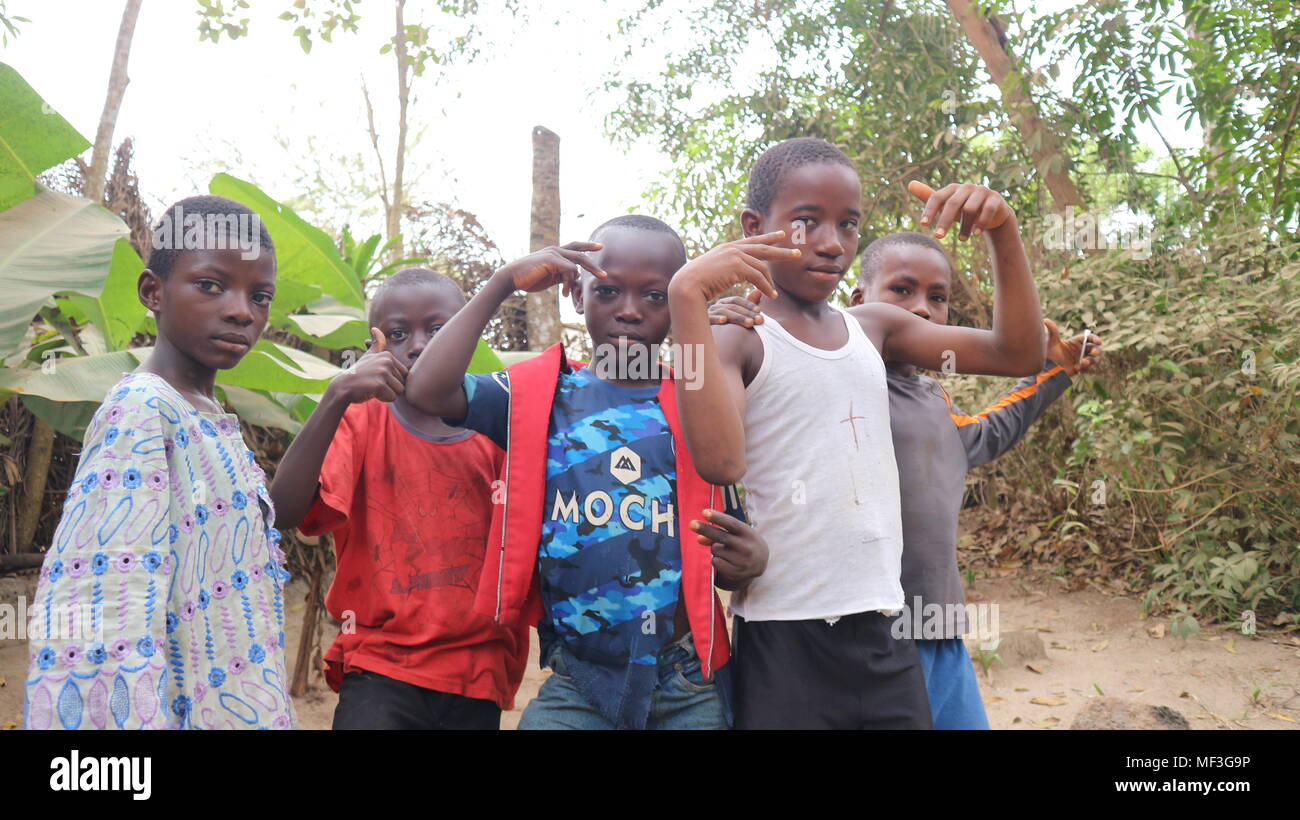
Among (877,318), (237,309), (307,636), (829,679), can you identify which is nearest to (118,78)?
(307,636)

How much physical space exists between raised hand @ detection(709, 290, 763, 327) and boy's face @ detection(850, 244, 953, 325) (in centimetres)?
79

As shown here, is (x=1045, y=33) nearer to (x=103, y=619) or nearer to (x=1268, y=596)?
(x=1268, y=596)

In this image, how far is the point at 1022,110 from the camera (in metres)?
6.15

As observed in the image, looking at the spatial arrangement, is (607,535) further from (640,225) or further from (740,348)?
(640,225)

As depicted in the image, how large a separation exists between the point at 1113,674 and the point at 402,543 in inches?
149

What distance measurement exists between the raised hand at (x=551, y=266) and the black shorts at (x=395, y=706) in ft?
2.97

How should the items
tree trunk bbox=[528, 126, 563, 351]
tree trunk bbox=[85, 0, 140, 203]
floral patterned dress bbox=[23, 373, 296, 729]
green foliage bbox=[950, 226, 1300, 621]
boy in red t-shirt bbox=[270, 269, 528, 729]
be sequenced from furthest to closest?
tree trunk bbox=[85, 0, 140, 203], tree trunk bbox=[528, 126, 563, 351], green foliage bbox=[950, 226, 1300, 621], boy in red t-shirt bbox=[270, 269, 528, 729], floral patterned dress bbox=[23, 373, 296, 729]

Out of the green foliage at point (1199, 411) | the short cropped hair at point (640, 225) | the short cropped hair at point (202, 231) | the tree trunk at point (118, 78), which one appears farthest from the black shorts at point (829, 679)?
the tree trunk at point (118, 78)

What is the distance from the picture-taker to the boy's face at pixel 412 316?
2.50 metres

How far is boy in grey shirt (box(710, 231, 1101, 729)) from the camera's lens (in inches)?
86.6

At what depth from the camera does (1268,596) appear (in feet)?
16.2

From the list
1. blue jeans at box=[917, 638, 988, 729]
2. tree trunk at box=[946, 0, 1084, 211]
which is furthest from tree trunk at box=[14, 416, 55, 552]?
tree trunk at box=[946, 0, 1084, 211]

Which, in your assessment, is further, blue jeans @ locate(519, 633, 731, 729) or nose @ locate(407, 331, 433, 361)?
nose @ locate(407, 331, 433, 361)

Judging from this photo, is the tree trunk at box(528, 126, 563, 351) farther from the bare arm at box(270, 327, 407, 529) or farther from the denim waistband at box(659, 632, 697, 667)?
the denim waistband at box(659, 632, 697, 667)
